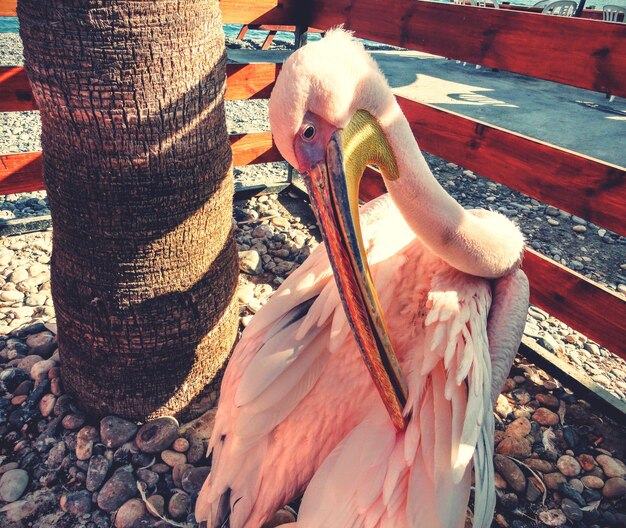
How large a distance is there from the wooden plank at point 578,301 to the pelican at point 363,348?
1.95ft

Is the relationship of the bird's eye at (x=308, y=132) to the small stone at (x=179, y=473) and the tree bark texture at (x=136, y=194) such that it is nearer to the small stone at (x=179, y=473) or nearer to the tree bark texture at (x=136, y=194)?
the tree bark texture at (x=136, y=194)

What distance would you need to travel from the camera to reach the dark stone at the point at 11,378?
198 centimetres

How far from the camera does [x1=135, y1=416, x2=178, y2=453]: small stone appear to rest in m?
1.80

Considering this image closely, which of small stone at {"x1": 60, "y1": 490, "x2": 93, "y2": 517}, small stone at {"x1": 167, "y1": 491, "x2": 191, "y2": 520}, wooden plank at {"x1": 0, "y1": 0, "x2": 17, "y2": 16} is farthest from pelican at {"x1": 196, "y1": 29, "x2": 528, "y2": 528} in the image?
wooden plank at {"x1": 0, "y1": 0, "x2": 17, "y2": 16}

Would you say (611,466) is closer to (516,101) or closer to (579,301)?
(579,301)

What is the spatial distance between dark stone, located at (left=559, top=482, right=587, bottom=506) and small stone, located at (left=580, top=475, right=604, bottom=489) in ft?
0.21

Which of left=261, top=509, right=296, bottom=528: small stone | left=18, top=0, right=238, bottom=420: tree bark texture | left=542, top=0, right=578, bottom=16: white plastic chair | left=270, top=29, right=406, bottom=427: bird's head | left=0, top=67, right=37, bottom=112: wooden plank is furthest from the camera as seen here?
left=542, top=0, right=578, bottom=16: white plastic chair

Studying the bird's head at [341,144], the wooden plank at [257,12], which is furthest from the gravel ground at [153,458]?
the wooden plank at [257,12]

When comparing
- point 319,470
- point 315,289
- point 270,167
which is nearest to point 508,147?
point 315,289

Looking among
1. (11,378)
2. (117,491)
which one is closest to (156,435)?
(117,491)

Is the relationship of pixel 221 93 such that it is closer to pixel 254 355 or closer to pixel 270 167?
pixel 254 355

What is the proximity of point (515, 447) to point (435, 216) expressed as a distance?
107 cm

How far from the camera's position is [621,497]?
5.86ft

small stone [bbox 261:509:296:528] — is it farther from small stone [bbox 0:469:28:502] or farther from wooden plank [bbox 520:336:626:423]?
wooden plank [bbox 520:336:626:423]
